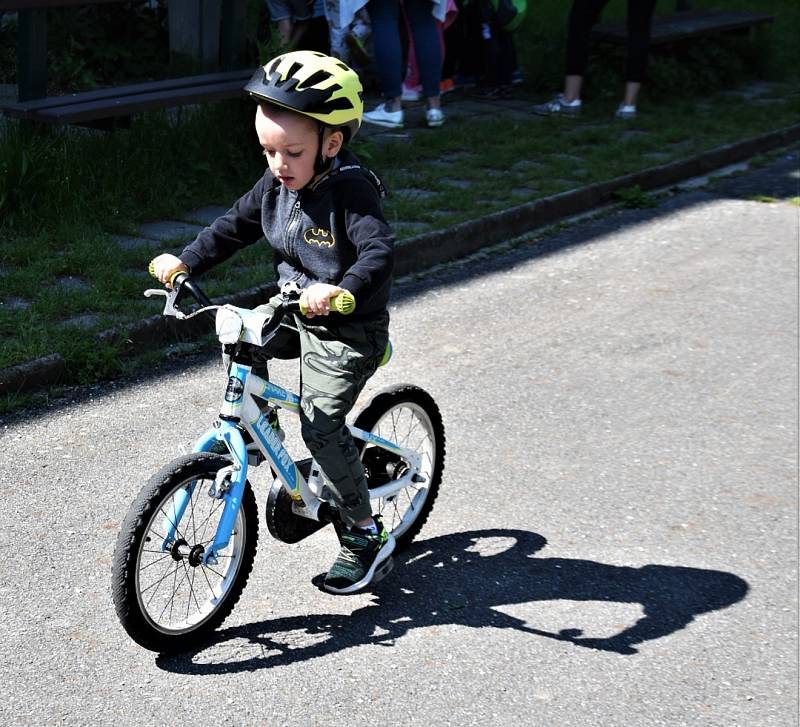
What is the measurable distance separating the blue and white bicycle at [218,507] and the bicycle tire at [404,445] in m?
0.02

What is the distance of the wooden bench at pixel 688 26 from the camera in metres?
11.8

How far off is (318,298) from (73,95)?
4.77 metres

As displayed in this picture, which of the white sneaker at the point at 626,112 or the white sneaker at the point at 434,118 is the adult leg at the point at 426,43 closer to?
the white sneaker at the point at 434,118

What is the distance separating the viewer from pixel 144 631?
3248 mm

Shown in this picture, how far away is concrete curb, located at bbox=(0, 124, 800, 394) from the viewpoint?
5.06 m

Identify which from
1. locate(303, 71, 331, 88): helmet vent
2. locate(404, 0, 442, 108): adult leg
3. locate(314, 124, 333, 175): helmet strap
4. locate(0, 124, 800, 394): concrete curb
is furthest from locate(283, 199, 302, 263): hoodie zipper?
locate(404, 0, 442, 108): adult leg

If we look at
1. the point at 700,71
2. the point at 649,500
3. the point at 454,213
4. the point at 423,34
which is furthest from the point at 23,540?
the point at 700,71

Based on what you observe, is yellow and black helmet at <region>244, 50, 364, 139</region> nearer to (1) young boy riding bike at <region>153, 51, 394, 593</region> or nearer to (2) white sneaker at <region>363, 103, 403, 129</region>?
(1) young boy riding bike at <region>153, 51, 394, 593</region>

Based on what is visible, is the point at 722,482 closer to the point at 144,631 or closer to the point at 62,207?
the point at 144,631

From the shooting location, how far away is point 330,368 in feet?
11.1

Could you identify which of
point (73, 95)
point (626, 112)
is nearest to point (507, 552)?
point (73, 95)

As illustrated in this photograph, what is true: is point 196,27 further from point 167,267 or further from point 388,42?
point 167,267

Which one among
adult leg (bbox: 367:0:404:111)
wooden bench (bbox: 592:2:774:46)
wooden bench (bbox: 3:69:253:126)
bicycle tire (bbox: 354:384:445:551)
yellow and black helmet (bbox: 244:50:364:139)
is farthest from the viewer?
wooden bench (bbox: 592:2:774:46)

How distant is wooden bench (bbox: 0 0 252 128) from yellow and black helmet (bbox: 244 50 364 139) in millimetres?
3904
